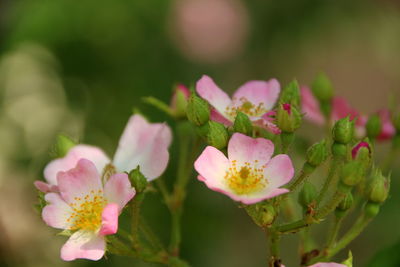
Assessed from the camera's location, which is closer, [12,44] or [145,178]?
[145,178]

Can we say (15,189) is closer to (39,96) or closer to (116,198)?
(39,96)

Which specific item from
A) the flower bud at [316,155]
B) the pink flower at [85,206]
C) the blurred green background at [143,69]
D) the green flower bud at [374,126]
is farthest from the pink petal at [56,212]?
the blurred green background at [143,69]

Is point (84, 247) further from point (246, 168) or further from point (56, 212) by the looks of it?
point (246, 168)

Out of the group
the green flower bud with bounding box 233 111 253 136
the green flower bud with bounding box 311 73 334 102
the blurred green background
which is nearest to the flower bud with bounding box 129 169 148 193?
the green flower bud with bounding box 233 111 253 136

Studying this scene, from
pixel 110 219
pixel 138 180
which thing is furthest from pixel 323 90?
pixel 110 219

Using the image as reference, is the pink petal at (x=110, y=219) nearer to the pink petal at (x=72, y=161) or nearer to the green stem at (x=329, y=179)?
the pink petal at (x=72, y=161)

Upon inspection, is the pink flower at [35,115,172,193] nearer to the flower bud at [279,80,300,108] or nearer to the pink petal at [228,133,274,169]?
the pink petal at [228,133,274,169]

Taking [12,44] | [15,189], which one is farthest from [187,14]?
[15,189]
